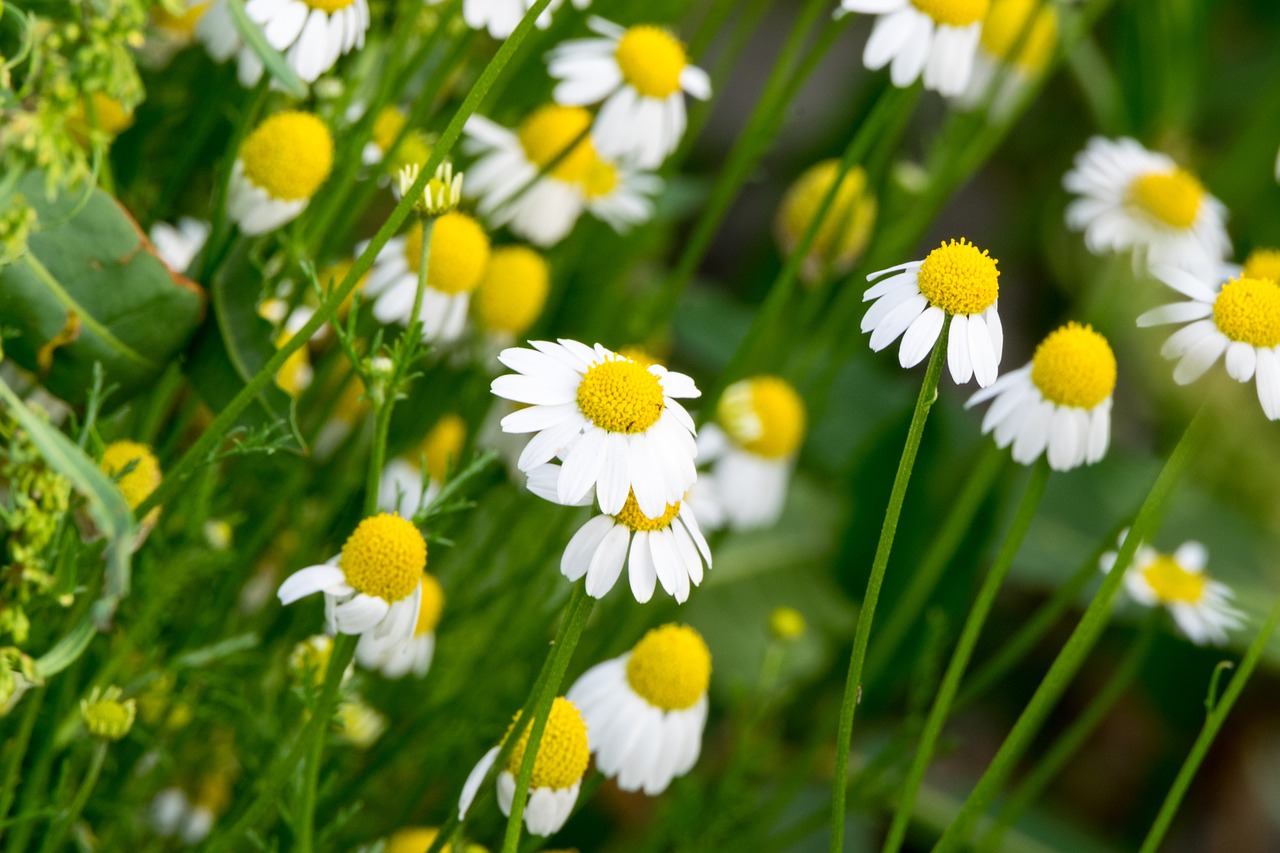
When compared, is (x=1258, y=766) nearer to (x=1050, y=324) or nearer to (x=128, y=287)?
(x=1050, y=324)

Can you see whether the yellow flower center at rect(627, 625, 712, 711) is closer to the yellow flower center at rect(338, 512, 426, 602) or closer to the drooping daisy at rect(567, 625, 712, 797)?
the drooping daisy at rect(567, 625, 712, 797)

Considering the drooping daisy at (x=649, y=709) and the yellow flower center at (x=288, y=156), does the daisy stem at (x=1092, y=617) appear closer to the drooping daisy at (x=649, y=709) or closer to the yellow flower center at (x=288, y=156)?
the drooping daisy at (x=649, y=709)

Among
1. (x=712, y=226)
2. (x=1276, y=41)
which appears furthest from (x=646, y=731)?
(x=1276, y=41)

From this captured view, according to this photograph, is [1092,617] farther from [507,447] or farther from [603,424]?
[507,447]

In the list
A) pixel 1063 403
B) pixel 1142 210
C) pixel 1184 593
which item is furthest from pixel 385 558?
pixel 1142 210

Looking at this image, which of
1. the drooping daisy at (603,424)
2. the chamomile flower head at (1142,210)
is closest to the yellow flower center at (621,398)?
the drooping daisy at (603,424)
